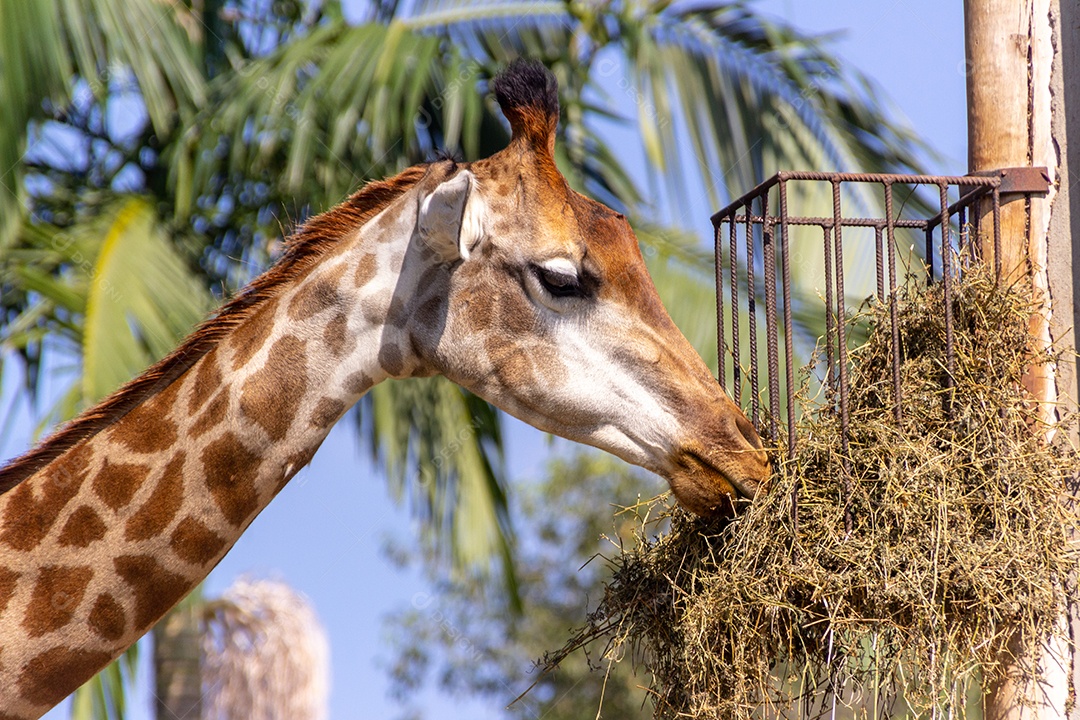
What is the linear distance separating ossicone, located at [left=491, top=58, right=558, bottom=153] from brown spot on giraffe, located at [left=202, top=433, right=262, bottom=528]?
3.98 feet

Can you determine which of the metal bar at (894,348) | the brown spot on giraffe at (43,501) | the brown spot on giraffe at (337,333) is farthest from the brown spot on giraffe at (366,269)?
the metal bar at (894,348)

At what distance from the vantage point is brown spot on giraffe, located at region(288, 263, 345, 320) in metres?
3.26

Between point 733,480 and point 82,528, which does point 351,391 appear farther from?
point 733,480

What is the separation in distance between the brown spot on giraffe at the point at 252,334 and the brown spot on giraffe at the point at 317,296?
0.24 feet

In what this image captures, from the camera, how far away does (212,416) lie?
10.5ft

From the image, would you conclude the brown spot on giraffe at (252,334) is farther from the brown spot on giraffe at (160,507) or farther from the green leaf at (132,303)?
the green leaf at (132,303)

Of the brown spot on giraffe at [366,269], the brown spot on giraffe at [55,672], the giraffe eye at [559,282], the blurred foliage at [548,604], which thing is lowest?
the blurred foliage at [548,604]

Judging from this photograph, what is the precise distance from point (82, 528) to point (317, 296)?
2.98ft

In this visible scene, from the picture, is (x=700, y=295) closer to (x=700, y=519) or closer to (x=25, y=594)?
(x=700, y=519)

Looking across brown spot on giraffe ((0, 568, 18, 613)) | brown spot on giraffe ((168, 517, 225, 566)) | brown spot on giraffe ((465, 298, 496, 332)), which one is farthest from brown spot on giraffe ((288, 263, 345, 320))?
brown spot on giraffe ((0, 568, 18, 613))

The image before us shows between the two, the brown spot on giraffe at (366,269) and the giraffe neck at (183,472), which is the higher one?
the brown spot on giraffe at (366,269)

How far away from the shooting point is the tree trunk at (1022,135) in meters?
3.15

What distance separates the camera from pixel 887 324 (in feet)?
10.5

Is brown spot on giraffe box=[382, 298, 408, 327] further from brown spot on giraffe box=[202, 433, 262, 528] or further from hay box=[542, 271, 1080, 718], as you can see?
hay box=[542, 271, 1080, 718]
